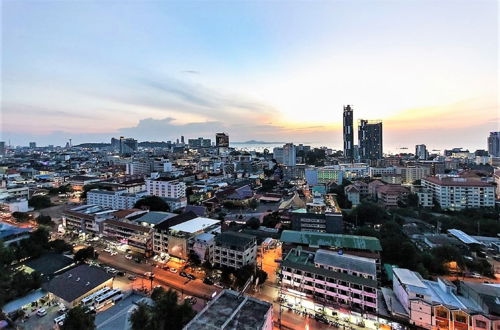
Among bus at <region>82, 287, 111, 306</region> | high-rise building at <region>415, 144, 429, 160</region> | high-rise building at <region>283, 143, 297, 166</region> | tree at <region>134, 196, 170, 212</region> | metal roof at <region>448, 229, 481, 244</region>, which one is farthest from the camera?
high-rise building at <region>415, 144, 429, 160</region>

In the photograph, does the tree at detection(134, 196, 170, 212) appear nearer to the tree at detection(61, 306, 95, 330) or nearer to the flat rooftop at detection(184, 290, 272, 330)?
the tree at detection(61, 306, 95, 330)

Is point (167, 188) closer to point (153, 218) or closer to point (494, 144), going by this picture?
point (153, 218)

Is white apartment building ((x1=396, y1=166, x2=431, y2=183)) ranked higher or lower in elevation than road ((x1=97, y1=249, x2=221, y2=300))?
higher

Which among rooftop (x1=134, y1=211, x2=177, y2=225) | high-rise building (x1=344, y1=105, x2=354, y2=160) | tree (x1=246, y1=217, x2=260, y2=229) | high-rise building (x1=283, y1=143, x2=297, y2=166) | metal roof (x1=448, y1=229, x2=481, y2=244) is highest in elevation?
high-rise building (x1=344, y1=105, x2=354, y2=160)

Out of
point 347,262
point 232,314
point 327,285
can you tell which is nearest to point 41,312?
point 232,314

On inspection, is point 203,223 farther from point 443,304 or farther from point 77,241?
point 443,304

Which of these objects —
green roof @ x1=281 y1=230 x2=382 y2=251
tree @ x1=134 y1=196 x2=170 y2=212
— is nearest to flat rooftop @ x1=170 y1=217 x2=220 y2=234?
green roof @ x1=281 y1=230 x2=382 y2=251

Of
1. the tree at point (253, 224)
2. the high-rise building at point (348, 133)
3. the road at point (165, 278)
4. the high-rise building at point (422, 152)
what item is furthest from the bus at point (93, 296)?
the high-rise building at point (422, 152)
